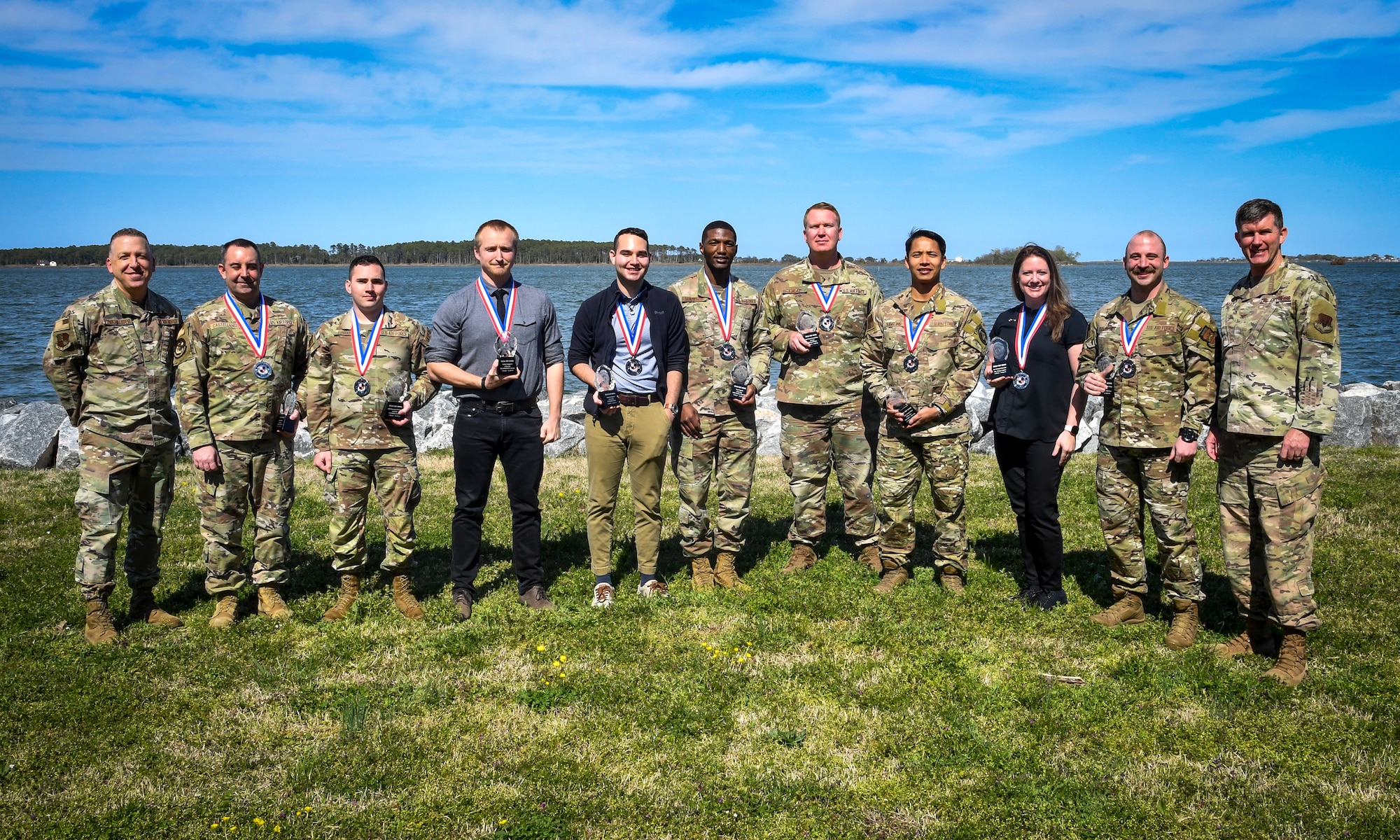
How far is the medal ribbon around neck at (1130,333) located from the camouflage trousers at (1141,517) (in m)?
0.73

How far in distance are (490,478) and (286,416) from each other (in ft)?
5.53

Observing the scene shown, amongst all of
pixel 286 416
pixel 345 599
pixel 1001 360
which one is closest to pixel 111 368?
pixel 286 416

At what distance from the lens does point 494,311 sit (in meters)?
6.55

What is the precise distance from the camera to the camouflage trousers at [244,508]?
6.57 meters

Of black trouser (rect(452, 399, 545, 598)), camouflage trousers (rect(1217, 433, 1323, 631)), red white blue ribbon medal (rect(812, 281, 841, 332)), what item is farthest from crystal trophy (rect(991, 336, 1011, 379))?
black trouser (rect(452, 399, 545, 598))

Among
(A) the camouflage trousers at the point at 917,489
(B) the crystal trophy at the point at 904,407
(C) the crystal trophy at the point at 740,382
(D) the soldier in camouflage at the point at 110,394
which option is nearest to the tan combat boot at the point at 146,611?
(D) the soldier in camouflage at the point at 110,394

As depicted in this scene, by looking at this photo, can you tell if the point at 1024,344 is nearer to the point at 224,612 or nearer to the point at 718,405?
the point at 718,405

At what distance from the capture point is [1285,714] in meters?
5.04

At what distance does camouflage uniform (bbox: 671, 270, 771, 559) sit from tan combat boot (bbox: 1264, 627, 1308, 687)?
3.94 metres

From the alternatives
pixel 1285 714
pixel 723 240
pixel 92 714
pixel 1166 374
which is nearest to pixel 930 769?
pixel 1285 714

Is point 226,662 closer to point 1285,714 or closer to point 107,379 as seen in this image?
point 107,379

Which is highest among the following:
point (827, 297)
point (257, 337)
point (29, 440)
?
point (827, 297)

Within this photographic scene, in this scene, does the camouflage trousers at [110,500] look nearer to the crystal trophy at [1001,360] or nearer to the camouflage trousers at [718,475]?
the camouflage trousers at [718,475]

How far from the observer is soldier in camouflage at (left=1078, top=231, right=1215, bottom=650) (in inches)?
230
